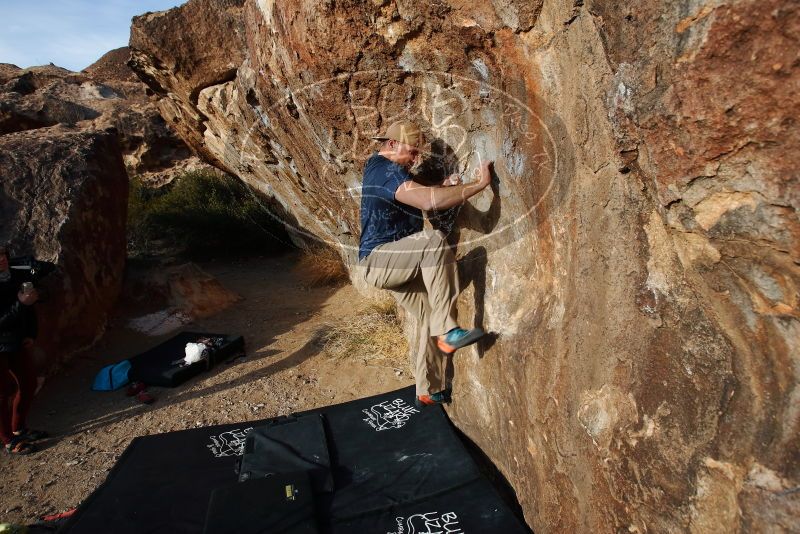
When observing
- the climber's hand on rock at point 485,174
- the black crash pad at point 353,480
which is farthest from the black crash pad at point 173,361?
the climber's hand on rock at point 485,174

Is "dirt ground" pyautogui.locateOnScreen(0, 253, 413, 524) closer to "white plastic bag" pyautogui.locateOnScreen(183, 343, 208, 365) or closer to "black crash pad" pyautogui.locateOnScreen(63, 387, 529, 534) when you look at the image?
"white plastic bag" pyautogui.locateOnScreen(183, 343, 208, 365)

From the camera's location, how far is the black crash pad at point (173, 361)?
486 centimetres

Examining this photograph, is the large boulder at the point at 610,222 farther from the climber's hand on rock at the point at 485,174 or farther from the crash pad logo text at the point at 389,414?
the crash pad logo text at the point at 389,414

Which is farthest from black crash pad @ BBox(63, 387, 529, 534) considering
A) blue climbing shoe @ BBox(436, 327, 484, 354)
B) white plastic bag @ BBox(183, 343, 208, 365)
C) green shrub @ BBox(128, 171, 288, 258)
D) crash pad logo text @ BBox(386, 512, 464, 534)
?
green shrub @ BBox(128, 171, 288, 258)

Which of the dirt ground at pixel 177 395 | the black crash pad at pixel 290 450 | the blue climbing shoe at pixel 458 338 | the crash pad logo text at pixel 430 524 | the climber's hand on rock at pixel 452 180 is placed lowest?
the dirt ground at pixel 177 395

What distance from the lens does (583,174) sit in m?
2.30

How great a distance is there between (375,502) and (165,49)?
4.26 meters

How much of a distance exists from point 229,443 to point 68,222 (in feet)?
10.3

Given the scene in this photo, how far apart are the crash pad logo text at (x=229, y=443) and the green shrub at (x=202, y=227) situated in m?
4.98

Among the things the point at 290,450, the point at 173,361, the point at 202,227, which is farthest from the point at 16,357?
the point at 202,227

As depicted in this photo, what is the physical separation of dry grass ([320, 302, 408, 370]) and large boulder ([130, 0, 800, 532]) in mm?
1354

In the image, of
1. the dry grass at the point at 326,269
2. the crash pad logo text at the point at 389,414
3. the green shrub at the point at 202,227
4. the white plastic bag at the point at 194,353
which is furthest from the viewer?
the green shrub at the point at 202,227

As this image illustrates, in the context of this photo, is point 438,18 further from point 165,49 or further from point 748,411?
point 165,49

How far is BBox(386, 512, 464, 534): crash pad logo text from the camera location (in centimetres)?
278
